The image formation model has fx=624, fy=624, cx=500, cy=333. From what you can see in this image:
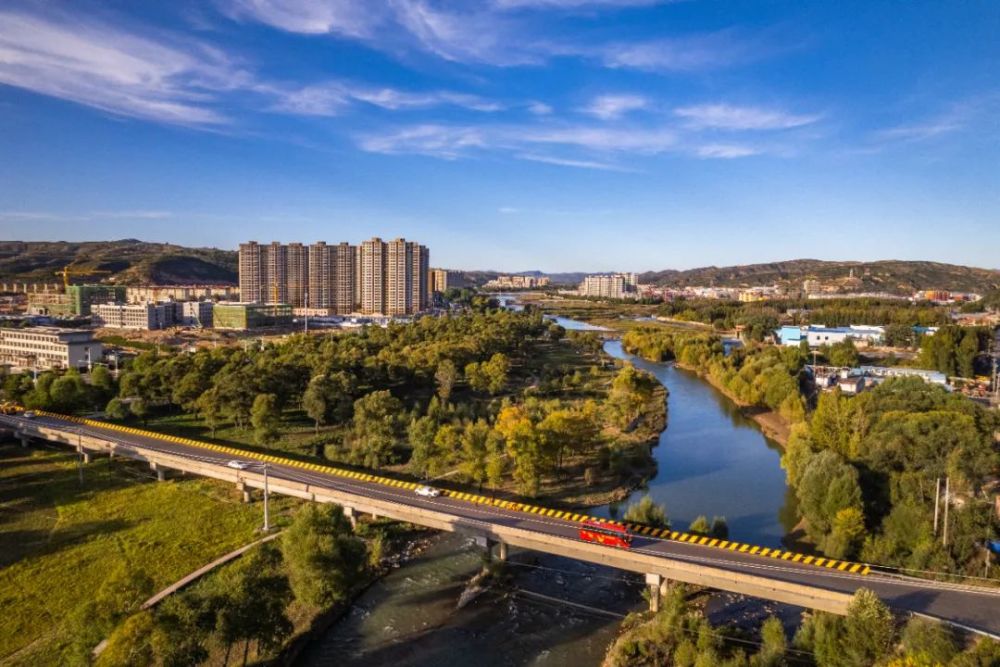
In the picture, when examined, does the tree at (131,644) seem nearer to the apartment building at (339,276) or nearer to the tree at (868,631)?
the tree at (868,631)

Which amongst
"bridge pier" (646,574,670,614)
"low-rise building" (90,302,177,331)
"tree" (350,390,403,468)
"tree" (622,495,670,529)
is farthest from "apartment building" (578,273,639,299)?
"bridge pier" (646,574,670,614)

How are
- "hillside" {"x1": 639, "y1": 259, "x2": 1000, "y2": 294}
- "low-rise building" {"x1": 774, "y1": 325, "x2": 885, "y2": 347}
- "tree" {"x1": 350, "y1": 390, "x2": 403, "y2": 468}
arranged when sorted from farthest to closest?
"hillside" {"x1": 639, "y1": 259, "x2": 1000, "y2": 294} → "low-rise building" {"x1": 774, "y1": 325, "x2": 885, "y2": 347} → "tree" {"x1": 350, "y1": 390, "x2": 403, "y2": 468}

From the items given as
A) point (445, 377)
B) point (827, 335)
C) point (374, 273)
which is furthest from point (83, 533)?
point (374, 273)

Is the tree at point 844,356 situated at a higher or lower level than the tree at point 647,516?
higher

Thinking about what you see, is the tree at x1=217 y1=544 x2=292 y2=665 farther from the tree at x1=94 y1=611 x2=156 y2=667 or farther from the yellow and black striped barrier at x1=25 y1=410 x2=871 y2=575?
the yellow and black striped barrier at x1=25 y1=410 x2=871 y2=575

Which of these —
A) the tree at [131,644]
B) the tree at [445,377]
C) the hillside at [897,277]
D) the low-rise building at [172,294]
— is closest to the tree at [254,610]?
the tree at [131,644]

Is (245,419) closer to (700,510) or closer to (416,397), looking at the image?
(416,397)

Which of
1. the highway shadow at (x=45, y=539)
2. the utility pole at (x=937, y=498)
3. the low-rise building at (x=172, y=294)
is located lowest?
the highway shadow at (x=45, y=539)

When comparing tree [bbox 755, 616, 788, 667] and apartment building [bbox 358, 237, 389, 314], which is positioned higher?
apartment building [bbox 358, 237, 389, 314]
